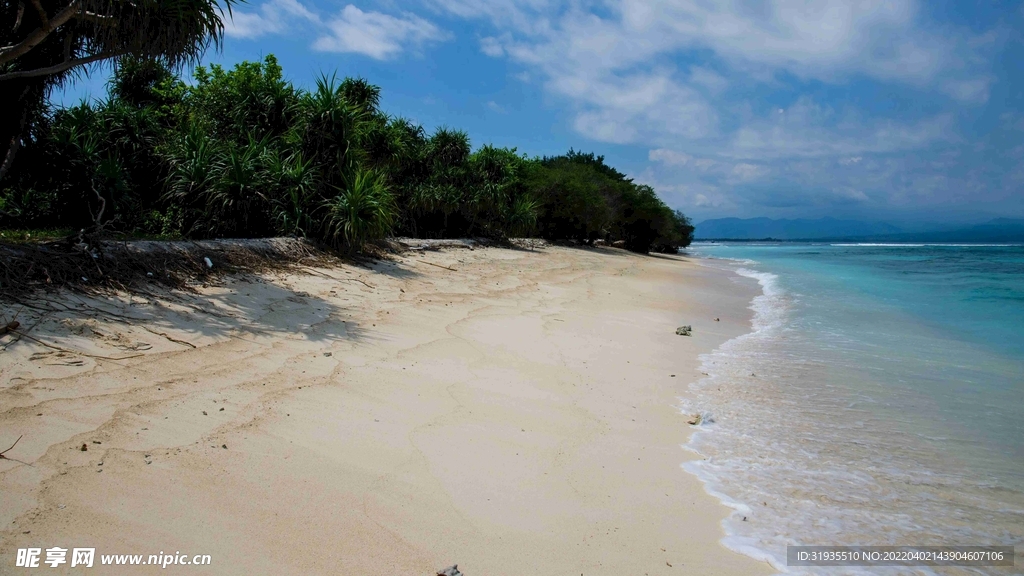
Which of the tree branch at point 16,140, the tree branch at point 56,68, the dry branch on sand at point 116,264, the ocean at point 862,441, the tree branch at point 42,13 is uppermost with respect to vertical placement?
the tree branch at point 42,13

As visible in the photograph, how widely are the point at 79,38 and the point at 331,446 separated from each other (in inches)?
305

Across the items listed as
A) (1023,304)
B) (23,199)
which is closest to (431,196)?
(23,199)

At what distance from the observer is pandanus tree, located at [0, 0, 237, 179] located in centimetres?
608

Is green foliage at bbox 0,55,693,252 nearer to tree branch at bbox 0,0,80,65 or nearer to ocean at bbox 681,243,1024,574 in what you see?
tree branch at bbox 0,0,80,65

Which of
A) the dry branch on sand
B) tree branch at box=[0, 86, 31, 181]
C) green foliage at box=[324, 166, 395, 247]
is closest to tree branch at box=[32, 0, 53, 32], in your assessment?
tree branch at box=[0, 86, 31, 181]

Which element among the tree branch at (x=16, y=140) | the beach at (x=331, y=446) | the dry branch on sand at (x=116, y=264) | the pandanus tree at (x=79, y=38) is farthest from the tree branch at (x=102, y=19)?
the beach at (x=331, y=446)

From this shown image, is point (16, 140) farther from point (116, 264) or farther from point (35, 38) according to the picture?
point (116, 264)

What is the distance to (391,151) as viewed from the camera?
14.7 m

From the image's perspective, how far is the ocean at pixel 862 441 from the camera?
9.34 feet

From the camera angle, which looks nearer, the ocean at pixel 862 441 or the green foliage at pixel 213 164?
the ocean at pixel 862 441

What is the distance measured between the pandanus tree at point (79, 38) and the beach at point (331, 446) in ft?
10.7

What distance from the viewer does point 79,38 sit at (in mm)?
7277

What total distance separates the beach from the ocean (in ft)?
0.99

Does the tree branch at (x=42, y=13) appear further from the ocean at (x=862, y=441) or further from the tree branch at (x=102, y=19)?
the ocean at (x=862, y=441)
